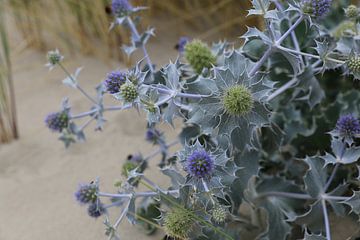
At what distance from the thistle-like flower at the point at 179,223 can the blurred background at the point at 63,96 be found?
407 millimetres

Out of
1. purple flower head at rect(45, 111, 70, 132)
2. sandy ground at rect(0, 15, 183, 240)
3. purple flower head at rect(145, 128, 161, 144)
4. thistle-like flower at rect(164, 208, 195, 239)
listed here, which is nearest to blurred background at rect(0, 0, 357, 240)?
sandy ground at rect(0, 15, 183, 240)

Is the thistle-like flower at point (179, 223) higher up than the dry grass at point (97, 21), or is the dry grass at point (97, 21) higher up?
the dry grass at point (97, 21)

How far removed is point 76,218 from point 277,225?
689 mm

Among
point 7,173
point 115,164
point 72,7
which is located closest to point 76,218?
point 115,164

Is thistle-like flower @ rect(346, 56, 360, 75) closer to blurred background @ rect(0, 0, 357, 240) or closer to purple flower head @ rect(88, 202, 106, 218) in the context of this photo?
blurred background @ rect(0, 0, 357, 240)

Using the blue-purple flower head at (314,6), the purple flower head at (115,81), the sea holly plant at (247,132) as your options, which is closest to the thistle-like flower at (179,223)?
the sea holly plant at (247,132)

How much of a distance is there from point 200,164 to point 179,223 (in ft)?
0.57

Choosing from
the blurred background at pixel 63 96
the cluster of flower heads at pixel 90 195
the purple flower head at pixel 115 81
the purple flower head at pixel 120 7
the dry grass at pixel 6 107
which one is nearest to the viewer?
the purple flower head at pixel 115 81

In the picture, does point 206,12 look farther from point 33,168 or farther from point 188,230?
point 188,230

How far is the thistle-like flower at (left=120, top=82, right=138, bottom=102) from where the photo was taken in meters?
1.32

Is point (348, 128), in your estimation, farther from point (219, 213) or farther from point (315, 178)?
point (219, 213)

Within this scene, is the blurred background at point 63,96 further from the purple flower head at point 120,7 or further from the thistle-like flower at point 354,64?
the thistle-like flower at point 354,64

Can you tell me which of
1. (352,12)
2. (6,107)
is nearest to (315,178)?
(352,12)

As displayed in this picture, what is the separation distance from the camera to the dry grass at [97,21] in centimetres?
273
